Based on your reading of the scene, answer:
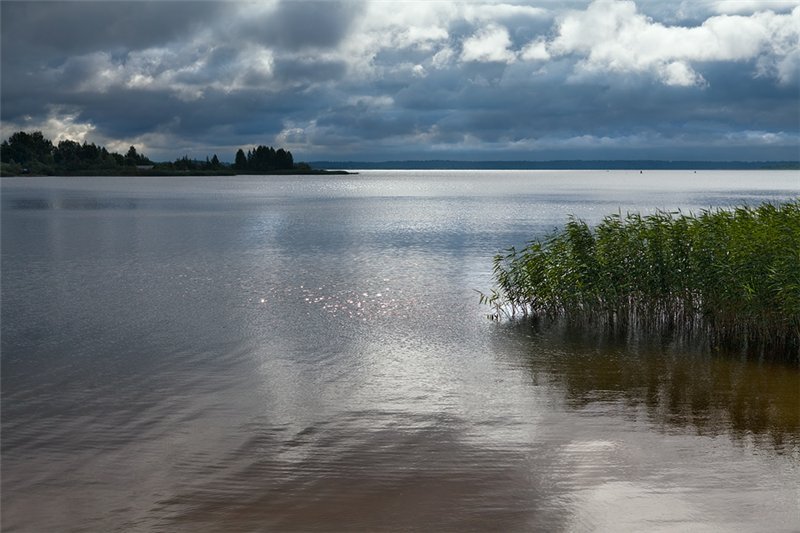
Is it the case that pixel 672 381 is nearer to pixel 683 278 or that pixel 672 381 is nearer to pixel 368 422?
pixel 683 278

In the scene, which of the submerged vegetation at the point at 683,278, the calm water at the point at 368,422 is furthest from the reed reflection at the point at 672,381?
the submerged vegetation at the point at 683,278

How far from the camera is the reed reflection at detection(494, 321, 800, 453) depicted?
1691 cm

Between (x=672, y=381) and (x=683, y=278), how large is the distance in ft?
18.4

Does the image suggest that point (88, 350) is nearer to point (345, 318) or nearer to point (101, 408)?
point (101, 408)

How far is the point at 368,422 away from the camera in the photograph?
56.9 feet

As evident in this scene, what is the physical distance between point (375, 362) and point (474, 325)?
21.8 ft

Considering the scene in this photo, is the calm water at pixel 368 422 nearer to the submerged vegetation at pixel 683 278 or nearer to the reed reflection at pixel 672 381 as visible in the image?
the reed reflection at pixel 672 381

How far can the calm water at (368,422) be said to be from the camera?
12695 millimetres

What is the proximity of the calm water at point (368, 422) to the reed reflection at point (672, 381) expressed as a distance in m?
0.09

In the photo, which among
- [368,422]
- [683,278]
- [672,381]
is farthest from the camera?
[683,278]

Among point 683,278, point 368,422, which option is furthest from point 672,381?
point 368,422

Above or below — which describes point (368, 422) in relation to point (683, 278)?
below

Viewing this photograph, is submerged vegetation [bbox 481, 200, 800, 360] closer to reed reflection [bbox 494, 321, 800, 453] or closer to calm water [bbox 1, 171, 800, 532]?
reed reflection [bbox 494, 321, 800, 453]

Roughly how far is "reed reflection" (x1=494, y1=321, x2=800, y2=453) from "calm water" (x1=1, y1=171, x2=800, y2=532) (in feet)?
0.29
